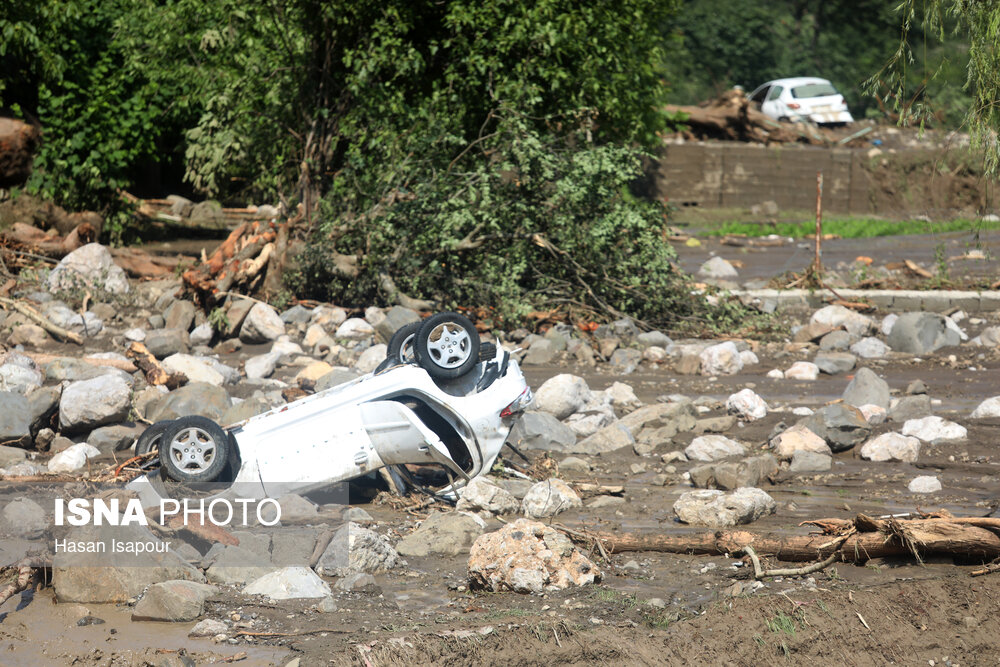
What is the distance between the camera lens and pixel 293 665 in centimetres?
416

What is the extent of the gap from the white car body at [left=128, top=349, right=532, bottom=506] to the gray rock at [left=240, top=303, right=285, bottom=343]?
5.01 metres

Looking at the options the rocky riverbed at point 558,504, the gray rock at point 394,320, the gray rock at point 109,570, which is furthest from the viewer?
the gray rock at point 394,320

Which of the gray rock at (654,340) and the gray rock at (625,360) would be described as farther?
the gray rock at (654,340)

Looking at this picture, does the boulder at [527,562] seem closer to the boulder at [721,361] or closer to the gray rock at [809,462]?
the gray rock at [809,462]

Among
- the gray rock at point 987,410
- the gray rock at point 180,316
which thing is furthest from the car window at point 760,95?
the gray rock at point 987,410

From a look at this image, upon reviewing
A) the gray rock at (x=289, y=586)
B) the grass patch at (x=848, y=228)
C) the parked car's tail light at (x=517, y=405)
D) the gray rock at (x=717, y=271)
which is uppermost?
the parked car's tail light at (x=517, y=405)

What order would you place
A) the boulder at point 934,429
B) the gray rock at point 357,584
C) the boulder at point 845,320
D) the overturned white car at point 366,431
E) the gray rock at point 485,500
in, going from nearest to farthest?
the gray rock at point 357,584
the overturned white car at point 366,431
the gray rock at point 485,500
the boulder at point 934,429
the boulder at point 845,320

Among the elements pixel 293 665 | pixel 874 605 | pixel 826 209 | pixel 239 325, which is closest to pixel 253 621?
pixel 293 665

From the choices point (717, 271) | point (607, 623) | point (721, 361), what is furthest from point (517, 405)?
point (717, 271)

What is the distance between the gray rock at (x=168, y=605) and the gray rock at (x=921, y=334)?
29.2 feet

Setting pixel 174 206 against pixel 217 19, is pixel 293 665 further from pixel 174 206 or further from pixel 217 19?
pixel 174 206

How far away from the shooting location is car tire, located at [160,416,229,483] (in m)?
6.05

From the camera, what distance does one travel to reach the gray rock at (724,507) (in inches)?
236

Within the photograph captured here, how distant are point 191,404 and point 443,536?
3.35 meters
